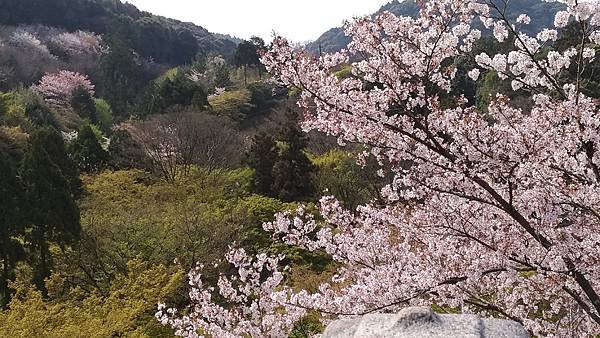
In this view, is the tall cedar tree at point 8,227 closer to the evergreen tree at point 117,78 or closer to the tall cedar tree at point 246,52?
the evergreen tree at point 117,78

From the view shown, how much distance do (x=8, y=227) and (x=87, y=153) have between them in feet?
35.4

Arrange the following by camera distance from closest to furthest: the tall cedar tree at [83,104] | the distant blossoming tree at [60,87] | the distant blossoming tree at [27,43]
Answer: the tall cedar tree at [83,104]
the distant blossoming tree at [60,87]
the distant blossoming tree at [27,43]

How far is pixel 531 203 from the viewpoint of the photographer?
13.8ft

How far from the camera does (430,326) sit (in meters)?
2.23

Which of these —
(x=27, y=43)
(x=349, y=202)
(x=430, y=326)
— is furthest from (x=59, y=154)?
(x=27, y=43)

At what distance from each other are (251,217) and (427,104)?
12875 mm

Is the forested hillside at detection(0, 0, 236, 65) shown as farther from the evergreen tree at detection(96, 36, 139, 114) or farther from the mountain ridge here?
the mountain ridge

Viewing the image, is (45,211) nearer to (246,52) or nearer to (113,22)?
(246,52)

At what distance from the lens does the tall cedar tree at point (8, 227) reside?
13688 mm

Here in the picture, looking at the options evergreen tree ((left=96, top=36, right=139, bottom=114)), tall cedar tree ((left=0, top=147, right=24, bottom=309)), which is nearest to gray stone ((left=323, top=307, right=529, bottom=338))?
tall cedar tree ((left=0, top=147, right=24, bottom=309))

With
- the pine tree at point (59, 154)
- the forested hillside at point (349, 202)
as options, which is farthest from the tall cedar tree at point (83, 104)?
the pine tree at point (59, 154)

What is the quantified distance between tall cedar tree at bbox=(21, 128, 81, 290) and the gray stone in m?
13.3

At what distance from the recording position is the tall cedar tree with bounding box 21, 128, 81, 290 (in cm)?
1394

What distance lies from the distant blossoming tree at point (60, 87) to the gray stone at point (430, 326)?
4089 cm
